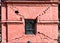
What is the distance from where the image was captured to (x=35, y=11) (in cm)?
923

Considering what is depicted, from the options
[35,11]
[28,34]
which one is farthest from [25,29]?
[35,11]

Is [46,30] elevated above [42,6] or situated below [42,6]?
below

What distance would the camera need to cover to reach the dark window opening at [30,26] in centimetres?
928

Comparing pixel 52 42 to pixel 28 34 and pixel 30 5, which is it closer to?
pixel 28 34

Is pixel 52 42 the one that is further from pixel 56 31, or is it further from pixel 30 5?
pixel 30 5

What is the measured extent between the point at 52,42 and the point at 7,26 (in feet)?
5.95

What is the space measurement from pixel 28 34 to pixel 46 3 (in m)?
1.36

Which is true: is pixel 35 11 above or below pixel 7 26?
above

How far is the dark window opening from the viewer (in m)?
9.28

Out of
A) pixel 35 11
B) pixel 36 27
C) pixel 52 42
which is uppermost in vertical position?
pixel 35 11

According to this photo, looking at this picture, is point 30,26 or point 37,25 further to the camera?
point 30,26

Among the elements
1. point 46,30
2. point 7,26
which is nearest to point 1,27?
point 7,26

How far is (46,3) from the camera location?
923 centimetres

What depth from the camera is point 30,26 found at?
9.30 m
